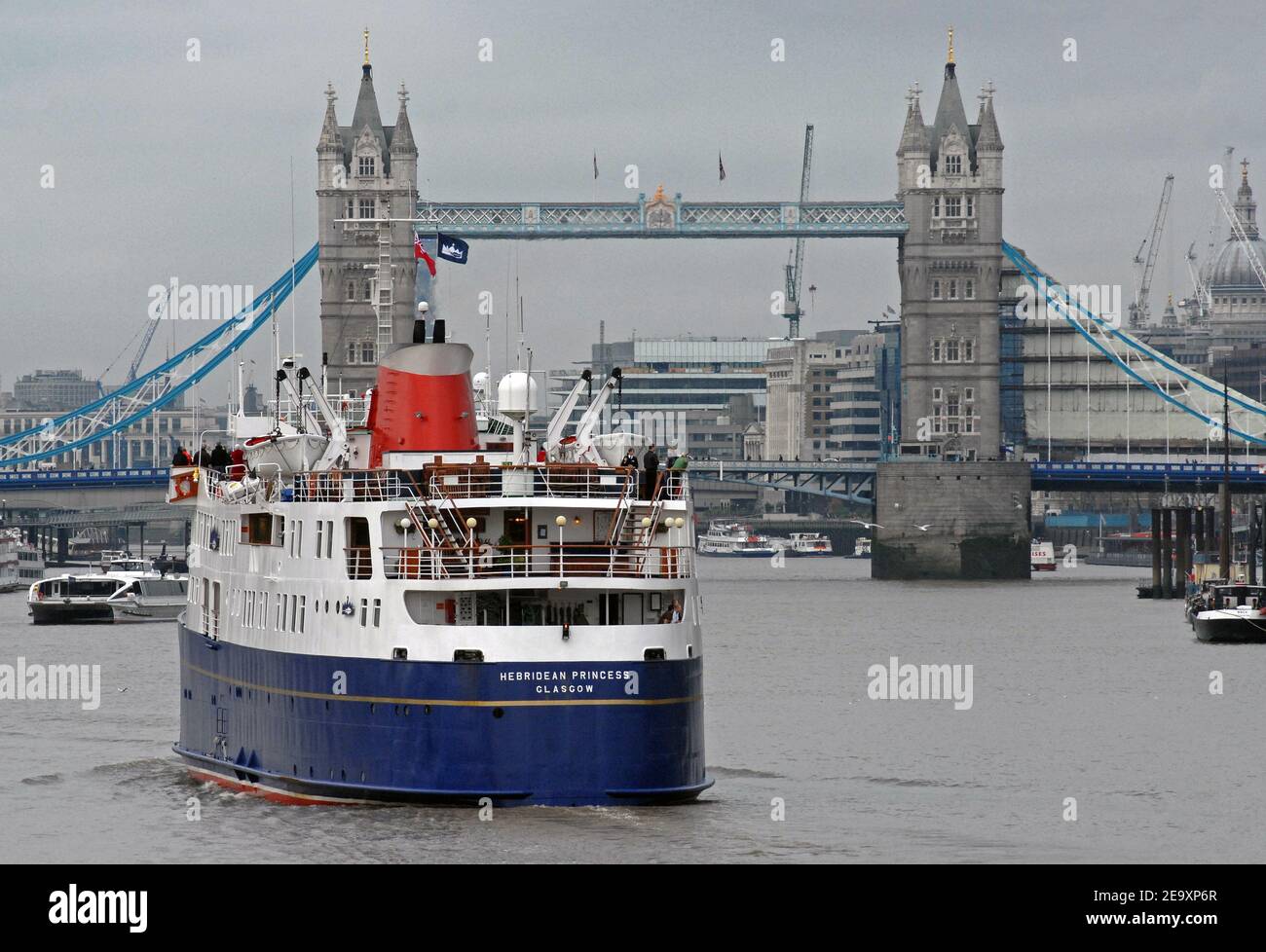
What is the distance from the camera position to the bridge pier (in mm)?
118062

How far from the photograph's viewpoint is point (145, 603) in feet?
271

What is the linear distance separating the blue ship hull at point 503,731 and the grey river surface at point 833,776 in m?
0.31

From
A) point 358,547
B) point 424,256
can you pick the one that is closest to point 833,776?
point 358,547

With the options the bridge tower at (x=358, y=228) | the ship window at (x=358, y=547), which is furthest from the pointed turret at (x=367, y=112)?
the ship window at (x=358, y=547)

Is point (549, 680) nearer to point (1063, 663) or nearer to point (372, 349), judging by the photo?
point (1063, 663)

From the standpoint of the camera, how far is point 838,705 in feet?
152

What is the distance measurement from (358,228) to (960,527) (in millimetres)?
36902

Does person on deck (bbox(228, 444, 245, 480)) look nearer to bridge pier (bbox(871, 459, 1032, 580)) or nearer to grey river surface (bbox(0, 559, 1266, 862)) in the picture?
grey river surface (bbox(0, 559, 1266, 862))

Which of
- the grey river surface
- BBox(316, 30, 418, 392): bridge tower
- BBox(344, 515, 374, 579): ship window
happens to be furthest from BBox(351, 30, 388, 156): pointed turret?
BBox(344, 515, 374, 579): ship window

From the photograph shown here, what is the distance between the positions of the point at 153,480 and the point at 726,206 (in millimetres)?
31936

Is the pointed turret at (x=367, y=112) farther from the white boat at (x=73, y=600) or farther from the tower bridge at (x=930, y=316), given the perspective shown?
the white boat at (x=73, y=600)

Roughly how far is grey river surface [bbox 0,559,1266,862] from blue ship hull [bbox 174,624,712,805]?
0.31 m

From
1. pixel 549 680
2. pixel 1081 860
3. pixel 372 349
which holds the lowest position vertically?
pixel 1081 860
